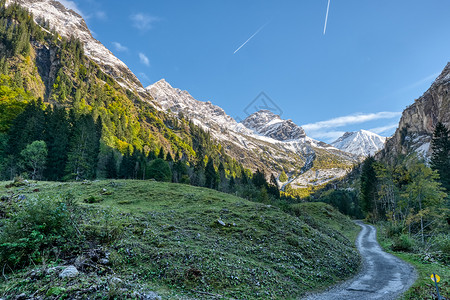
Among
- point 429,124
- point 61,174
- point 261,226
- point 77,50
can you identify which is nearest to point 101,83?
point 77,50

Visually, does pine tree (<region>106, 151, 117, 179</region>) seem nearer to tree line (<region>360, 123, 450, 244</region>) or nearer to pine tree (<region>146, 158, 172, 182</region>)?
pine tree (<region>146, 158, 172, 182</region>)

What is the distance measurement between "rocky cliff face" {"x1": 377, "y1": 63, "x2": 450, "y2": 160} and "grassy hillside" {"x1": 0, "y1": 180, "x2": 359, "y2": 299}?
140354mm

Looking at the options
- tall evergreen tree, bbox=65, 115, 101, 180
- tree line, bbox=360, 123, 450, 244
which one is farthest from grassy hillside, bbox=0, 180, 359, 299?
tall evergreen tree, bbox=65, 115, 101, 180

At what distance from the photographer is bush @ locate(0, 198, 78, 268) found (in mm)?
9878

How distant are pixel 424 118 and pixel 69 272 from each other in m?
196

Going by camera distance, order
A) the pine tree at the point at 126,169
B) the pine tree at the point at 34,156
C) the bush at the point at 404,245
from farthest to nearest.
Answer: the pine tree at the point at 126,169, the pine tree at the point at 34,156, the bush at the point at 404,245

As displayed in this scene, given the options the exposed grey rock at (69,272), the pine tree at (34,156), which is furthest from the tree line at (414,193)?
the pine tree at (34,156)

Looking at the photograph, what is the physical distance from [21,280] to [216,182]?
9261cm

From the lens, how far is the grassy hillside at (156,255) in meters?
9.08

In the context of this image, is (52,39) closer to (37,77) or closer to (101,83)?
(101,83)

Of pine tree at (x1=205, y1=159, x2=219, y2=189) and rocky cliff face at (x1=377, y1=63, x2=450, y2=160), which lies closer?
pine tree at (x1=205, y1=159, x2=219, y2=189)

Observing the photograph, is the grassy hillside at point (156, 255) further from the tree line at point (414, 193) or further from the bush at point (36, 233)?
the tree line at point (414, 193)

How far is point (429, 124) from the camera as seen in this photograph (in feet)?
453

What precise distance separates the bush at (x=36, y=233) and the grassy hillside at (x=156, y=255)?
42mm
